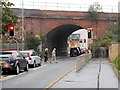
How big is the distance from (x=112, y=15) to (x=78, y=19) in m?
5.12

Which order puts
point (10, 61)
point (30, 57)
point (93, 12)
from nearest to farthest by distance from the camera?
point (10, 61), point (30, 57), point (93, 12)

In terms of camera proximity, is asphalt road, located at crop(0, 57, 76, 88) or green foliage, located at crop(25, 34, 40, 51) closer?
asphalt road, located at crop(0, 57, 76, 88)

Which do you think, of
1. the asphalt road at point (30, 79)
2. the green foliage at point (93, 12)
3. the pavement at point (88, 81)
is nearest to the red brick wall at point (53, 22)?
the green foliage at point (93, 12)

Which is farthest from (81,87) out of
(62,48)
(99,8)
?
(62,48)

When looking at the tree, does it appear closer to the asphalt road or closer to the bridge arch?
the asphalt road

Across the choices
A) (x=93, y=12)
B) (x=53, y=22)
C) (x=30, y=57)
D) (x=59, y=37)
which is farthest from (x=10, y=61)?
(x=59, y=37)

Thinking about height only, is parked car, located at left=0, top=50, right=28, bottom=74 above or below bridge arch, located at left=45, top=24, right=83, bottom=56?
below

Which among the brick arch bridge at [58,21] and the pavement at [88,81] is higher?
the brick arch bridge at [58,21]

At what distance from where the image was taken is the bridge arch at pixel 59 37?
→ 6412cm

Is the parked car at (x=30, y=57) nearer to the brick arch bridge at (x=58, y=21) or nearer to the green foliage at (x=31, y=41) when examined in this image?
the green foliage at (x=31, y=41)

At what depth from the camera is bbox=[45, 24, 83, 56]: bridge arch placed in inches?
2525

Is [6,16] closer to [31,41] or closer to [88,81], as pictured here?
[88,81]

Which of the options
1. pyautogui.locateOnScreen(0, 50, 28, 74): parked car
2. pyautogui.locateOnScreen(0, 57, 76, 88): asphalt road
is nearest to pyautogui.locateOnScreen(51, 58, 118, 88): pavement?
pyautogui.locateOnScreen(0, 57, 76, 88): asphalt road

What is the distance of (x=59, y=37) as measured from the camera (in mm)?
73688
